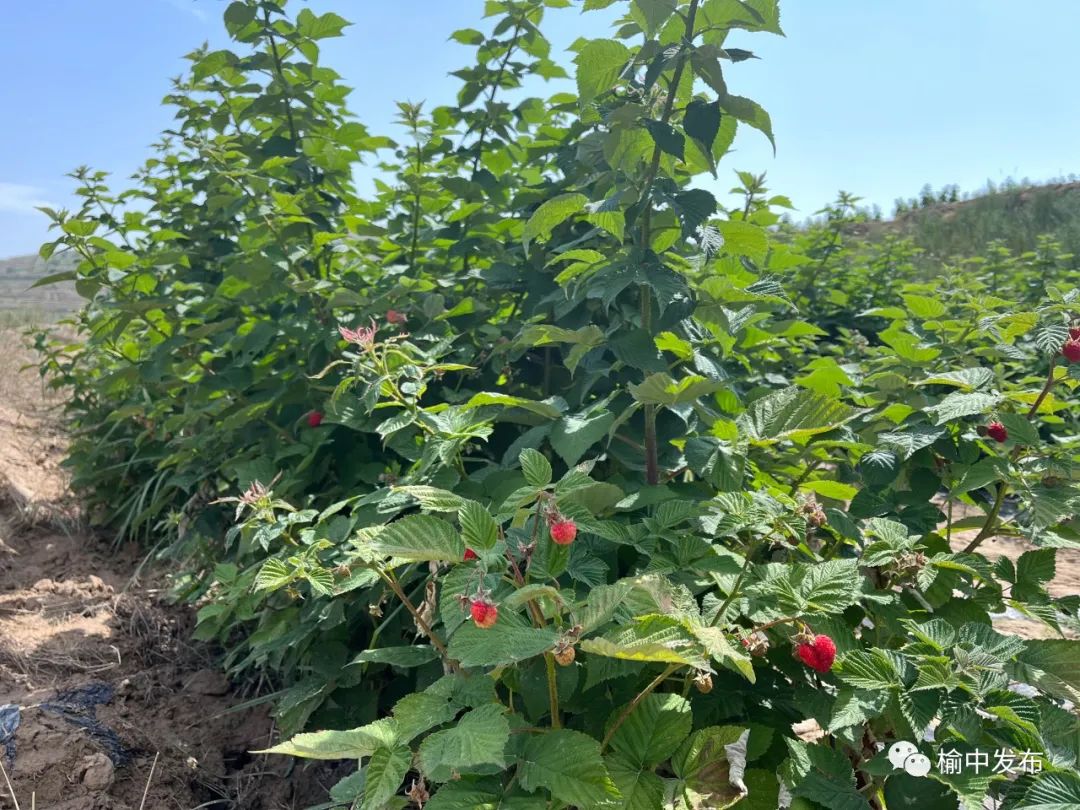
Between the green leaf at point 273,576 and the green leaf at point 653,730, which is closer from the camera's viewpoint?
the green leaf at point 653,730

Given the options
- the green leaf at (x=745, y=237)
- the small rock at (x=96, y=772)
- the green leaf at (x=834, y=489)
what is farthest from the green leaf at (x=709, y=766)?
the small rock at (x=96, y=772)

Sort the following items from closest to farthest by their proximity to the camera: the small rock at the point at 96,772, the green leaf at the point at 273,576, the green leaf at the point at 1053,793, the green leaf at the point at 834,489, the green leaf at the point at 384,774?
1. the green leaf at the point at 1053,793
2. the green leaf at the point at 384,774
3. the green leaf at the point at 273,576
4. the green leaf at the point at 834,489
5. the small rock at the point at 96,772

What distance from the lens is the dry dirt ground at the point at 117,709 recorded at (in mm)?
1758

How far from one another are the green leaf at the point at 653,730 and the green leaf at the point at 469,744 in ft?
0.73

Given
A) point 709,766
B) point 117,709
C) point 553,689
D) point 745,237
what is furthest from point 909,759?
point 117,709

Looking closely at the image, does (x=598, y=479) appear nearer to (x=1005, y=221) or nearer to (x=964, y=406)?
(x=964, y=406)

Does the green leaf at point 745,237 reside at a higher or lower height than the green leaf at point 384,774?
higher

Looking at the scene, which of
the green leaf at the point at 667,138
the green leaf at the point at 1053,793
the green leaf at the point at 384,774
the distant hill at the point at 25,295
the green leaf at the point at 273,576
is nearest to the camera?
the green leaf at the point at 1053,793

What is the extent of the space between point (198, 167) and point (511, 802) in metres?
2.68

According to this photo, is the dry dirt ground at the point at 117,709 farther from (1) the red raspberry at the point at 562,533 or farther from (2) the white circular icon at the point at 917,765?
(2) the white circular icon at the point at 917,765

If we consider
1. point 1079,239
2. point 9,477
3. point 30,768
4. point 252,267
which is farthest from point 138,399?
point 1079,239

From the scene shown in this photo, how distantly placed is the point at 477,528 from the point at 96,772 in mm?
1375

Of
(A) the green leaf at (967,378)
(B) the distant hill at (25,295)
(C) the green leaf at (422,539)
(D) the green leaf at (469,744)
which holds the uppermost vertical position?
(B) the distant hill at (25,295)

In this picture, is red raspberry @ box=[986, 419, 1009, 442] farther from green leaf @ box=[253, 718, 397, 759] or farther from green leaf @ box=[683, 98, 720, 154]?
green leaf @ box=[253, 718, 397, 759]
